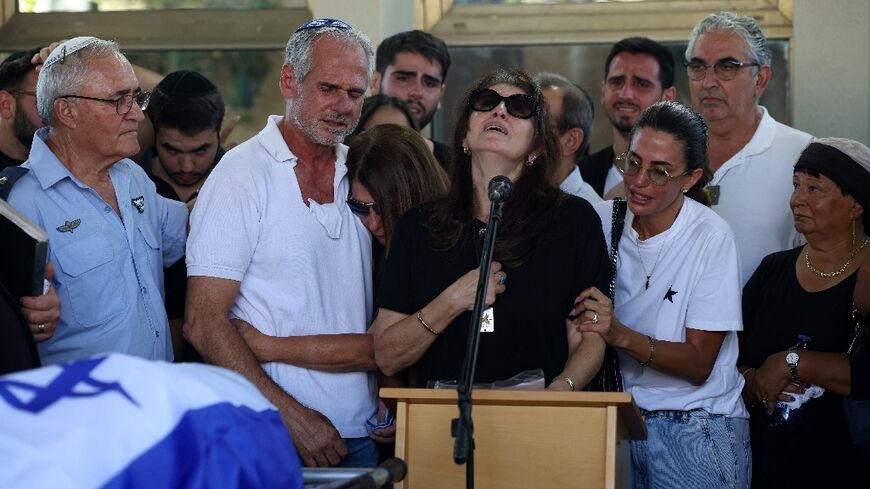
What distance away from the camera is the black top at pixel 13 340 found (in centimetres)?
273

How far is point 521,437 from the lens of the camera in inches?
114

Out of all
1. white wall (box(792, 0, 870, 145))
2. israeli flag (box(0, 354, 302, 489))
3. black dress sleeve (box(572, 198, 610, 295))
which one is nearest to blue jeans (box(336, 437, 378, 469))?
black dress sleeve (box(572, 198, 610, 295))

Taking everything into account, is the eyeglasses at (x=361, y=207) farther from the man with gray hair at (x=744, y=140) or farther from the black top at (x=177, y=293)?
the man with gray hair at (x=744, y=140)

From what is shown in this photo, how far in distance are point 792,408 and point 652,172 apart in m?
0.95

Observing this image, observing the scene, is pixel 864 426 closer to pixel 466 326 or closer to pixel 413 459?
pixel 466 326

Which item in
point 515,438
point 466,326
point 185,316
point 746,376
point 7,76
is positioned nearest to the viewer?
point 515,438

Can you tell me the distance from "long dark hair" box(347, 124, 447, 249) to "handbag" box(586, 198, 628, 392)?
550mm

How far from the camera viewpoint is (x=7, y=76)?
14.8 ft

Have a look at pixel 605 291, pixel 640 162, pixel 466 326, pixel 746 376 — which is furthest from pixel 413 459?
pixel 746 376

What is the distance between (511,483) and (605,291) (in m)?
0.82

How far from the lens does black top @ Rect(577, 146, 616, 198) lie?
5.23 meters

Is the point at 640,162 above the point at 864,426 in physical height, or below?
above

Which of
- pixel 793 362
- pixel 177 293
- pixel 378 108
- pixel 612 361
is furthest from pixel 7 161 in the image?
pixel 793 362

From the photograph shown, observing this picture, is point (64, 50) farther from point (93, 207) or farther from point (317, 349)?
point (317, 349)
